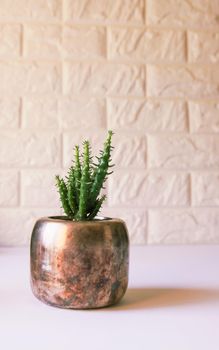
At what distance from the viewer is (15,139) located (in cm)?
97

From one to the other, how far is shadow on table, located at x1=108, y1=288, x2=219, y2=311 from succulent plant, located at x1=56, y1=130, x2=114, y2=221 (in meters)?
0.12

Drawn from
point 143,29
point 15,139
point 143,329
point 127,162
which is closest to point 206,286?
point 143,329

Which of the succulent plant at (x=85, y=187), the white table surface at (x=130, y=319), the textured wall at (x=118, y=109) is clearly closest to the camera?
the white table surface at (x=130, y=319)

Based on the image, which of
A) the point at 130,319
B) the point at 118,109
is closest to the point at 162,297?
the point at 130,319

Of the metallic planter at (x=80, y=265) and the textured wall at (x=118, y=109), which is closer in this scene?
the metallic planter at (x=80, y=265)

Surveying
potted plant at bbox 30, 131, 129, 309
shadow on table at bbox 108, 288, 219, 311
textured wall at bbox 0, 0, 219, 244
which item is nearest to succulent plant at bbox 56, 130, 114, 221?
potted plant at bbox 30, 131, 129, 309

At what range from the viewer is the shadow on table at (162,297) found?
465 millimetres

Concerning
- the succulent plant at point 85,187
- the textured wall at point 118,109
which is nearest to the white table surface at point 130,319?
the succulent plant at point 85,187

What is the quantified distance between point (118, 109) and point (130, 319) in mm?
662

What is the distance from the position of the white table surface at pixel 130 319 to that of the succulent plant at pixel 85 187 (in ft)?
0.39

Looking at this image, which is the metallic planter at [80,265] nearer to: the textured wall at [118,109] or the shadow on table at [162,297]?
the shadow on table at [162,297]

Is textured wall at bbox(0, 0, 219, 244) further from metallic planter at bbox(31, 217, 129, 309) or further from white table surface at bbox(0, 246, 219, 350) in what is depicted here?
metallic planter at bbox(31, 217, 129, 309)

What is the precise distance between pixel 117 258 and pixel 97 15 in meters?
0.76

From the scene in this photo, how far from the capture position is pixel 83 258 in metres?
0.44
